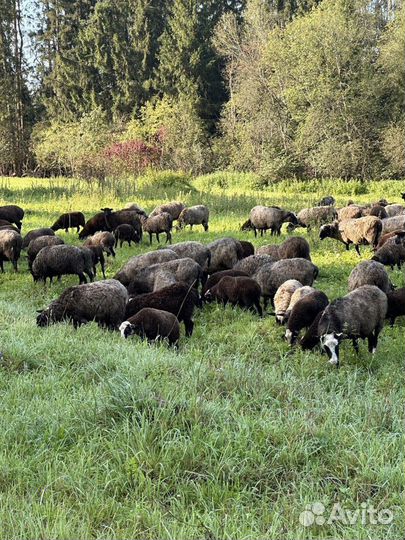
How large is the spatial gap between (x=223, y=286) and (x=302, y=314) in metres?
1.97

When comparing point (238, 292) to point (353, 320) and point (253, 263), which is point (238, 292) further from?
point (353, 320)

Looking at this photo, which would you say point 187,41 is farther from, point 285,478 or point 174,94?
point 285,478

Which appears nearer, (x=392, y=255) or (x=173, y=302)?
(x=173, y=302)

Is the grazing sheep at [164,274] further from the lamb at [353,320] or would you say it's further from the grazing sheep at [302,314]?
the lamb at [353,320]

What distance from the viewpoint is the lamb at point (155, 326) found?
6766mm

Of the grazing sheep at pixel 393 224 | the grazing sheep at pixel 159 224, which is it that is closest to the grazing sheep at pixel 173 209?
the grazing sheep at pixel 159 224

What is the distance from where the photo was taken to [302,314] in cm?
721

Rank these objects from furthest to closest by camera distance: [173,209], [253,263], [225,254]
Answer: [173,209] < [225,254] < [253,263]

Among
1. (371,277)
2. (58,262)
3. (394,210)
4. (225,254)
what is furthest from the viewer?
(394,210)

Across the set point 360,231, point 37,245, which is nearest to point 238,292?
point 360,231

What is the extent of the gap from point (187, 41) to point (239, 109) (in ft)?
30.4

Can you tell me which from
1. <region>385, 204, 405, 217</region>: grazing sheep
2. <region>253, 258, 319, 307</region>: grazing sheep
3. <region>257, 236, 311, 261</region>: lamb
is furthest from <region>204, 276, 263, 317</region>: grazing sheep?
<region>385, 204, 405, 217</region>: grazing sheep

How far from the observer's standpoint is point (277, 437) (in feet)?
11.6

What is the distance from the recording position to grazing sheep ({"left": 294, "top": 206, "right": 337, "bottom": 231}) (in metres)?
15.9
